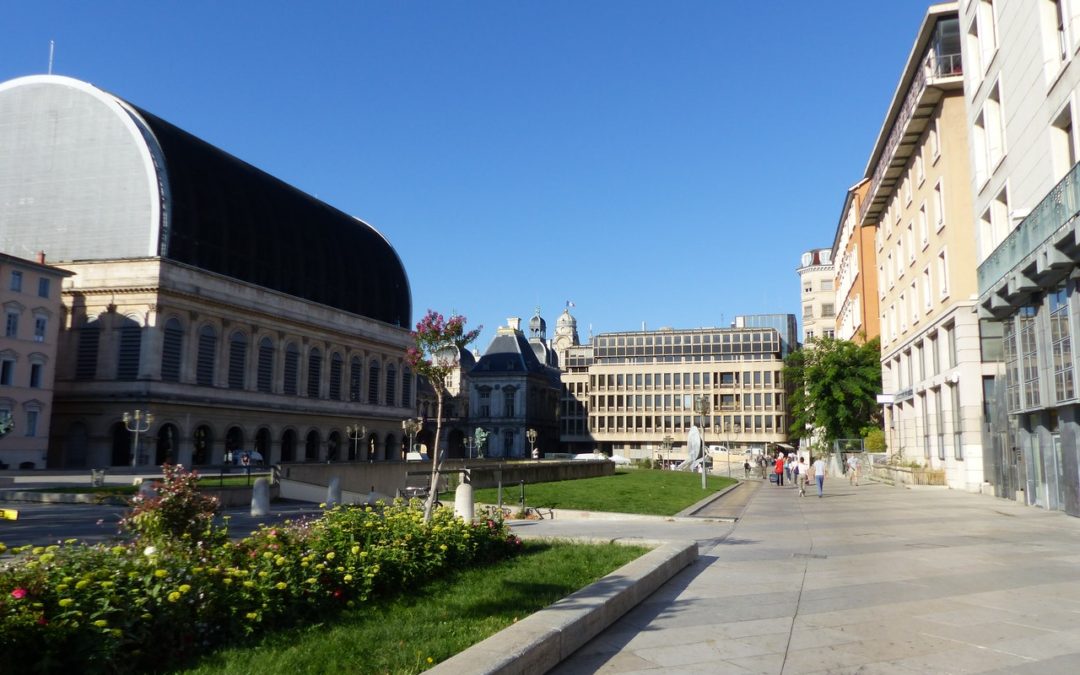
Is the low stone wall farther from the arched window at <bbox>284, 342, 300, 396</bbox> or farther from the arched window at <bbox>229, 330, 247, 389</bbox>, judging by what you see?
the arched window at <bbox>284, 342, 300, 396</bbox>

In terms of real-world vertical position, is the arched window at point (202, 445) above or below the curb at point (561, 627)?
above

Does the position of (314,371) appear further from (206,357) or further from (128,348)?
(128,348)

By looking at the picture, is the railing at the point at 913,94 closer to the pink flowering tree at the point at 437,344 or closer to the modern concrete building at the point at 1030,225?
the modern concrete building at the point at 1030,225

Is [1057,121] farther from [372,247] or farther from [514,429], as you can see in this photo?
[514,429]

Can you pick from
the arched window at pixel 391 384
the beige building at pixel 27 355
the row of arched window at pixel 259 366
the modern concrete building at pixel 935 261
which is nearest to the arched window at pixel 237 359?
the row of arched window at pixel 259 366

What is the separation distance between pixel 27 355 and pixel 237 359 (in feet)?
61.2

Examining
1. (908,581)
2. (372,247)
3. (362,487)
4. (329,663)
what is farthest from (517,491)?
(372,247)

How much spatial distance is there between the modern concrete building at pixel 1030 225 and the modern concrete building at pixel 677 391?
94.6 metres

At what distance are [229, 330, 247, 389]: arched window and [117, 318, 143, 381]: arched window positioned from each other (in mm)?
9259

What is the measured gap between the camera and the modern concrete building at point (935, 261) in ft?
115

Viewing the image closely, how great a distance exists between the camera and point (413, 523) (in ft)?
36.2

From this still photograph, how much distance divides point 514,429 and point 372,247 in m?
50.7

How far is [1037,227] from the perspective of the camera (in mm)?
22438

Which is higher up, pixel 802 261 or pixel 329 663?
pixel 802 261
